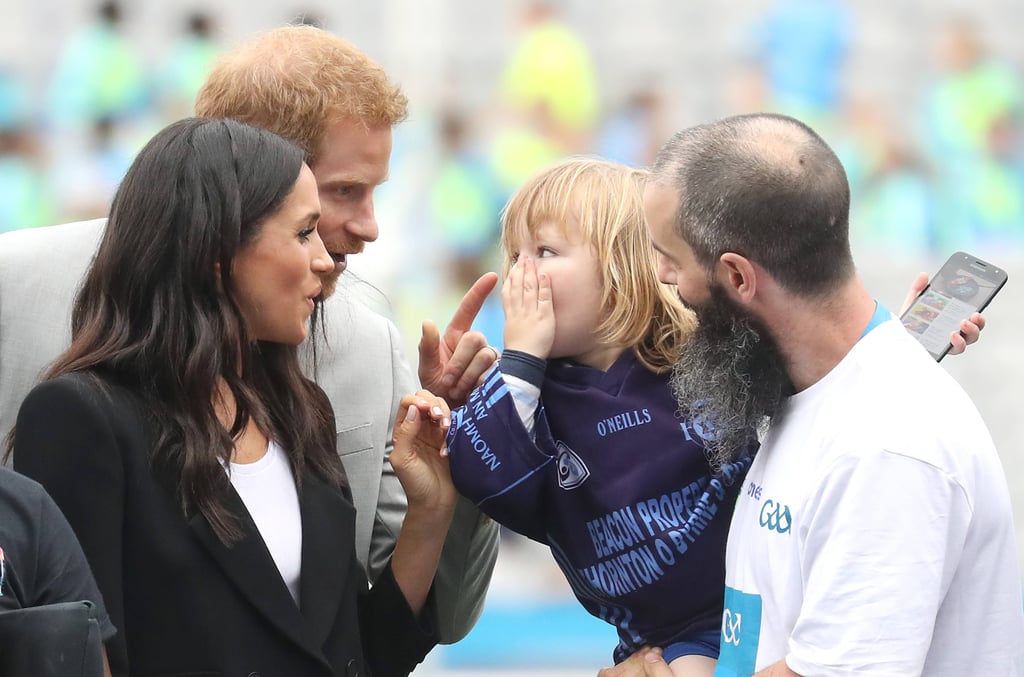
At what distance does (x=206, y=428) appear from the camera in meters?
2.22

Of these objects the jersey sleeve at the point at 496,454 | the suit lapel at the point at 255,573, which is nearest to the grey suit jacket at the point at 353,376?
the jersey sleeve at the point at 496,454

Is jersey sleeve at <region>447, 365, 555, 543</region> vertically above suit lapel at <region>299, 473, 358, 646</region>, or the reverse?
jersey sleeve at <region>447, 365, 555, 543</region>

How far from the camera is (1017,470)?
27.1ft

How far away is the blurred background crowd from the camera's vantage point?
827 cm

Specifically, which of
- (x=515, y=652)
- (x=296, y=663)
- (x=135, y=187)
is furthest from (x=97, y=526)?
(x=515, y=652)

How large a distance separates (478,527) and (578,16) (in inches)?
312

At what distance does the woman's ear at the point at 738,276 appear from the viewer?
206 cm

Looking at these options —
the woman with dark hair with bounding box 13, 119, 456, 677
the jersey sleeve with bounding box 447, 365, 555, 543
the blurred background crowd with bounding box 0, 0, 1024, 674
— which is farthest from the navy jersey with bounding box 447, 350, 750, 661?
the blurred background crowd with bounding box 0, 0, 1024, 674

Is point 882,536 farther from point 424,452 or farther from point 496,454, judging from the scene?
point 424,452

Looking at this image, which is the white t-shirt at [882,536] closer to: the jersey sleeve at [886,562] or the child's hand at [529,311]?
the jersey sleeve at [886,562]

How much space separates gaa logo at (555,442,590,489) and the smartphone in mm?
607

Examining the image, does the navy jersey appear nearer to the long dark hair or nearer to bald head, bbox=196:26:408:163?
the long dark hair

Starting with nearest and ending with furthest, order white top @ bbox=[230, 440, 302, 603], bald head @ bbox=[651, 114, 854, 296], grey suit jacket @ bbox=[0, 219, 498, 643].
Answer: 1. bald head @ bbox=[651, 114, 854, 296]
2. white top @ bbox=[230, 440, 302, 603]
3. grey suit jacket @ bbox=[0, 219, 498, 643]

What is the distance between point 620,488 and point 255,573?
629mm
